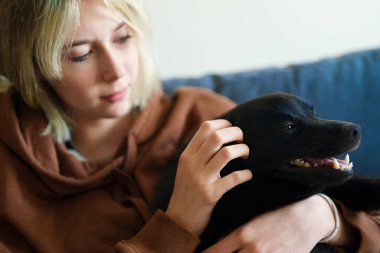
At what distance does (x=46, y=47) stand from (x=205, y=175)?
0.51 metres

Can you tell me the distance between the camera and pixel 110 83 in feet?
3.58

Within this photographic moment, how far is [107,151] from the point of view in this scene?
1258 millimetres

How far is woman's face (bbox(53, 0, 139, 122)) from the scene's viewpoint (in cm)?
101

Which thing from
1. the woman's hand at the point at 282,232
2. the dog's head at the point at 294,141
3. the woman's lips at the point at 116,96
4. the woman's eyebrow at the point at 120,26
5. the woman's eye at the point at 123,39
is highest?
the woman's eyebrow at the point at 120,26

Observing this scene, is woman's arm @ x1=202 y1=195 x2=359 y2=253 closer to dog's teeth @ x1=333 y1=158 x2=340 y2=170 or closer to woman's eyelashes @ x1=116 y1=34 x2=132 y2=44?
dog's teeth @ x1=333 y1=158 x2=340 y2=170

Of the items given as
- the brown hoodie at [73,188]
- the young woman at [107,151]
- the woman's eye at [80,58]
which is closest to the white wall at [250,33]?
the young woman at [107,151]

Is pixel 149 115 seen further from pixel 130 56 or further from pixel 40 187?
pixel 40 187

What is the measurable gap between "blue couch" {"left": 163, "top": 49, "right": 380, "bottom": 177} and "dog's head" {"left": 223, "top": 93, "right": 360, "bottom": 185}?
398mm

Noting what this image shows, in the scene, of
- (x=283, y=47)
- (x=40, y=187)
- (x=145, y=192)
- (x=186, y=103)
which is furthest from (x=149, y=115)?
(x=283, y=47)

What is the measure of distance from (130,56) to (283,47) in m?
0.84

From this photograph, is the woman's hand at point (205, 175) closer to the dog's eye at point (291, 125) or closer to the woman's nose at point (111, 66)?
the dog's eye at point (291, 125)

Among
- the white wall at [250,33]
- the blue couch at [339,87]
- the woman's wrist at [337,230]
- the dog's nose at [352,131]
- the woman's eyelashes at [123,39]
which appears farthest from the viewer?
the white wall at [250,33]

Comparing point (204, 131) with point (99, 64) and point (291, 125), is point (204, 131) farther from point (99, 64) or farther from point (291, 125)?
point (99, 64)

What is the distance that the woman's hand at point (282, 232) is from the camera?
36.4 inches
